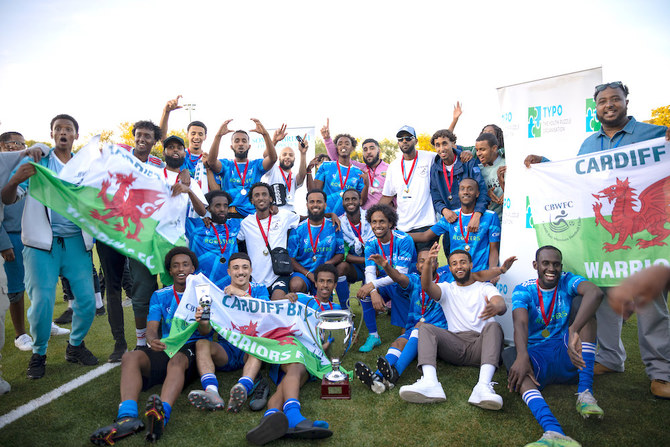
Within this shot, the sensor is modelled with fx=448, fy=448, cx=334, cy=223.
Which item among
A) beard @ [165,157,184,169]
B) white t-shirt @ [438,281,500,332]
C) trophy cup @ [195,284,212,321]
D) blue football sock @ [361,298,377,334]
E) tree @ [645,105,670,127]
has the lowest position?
blue football sock @ [361,298,377,334]

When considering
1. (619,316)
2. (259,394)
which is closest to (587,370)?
(619,316)

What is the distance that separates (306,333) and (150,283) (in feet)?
6.66

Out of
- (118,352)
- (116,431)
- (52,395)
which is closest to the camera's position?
(116,431)

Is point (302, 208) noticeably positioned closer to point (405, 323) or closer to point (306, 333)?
point (405, 323)

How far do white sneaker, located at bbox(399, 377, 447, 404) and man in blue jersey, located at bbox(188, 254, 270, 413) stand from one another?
1.27 m

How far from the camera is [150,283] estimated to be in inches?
207

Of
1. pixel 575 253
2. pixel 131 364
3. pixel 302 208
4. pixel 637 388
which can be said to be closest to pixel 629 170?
pixel 575 253

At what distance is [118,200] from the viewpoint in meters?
5.00

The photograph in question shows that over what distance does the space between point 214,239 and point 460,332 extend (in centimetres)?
322

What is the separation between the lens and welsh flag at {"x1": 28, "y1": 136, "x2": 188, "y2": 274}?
15.0 feet

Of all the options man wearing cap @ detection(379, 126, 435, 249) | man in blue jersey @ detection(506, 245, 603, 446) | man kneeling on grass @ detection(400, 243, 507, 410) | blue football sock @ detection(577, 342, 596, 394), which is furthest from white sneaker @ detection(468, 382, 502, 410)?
man wearing cap @ detection(379, 126, 435, 249)

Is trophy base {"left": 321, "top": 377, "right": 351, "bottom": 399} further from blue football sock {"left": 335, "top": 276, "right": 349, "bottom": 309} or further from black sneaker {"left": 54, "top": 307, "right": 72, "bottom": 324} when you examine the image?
black sneaker {"left": 54, "top": 307, "right": 72, "bottom": 324}

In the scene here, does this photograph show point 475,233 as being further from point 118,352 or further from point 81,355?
point 81,355

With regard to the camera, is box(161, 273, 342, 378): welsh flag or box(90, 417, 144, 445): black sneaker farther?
box(161, 273, 342, 378): welsh flag
